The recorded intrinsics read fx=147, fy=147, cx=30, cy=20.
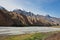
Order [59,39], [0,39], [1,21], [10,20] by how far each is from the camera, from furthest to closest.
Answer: [10,20]
[1,21]
[59,39]
[0,39]

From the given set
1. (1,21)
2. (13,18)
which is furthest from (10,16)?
(1,21)

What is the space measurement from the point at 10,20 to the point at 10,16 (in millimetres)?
4178

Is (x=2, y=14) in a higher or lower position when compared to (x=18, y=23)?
higher

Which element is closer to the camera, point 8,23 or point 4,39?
point 4,39

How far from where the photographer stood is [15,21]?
100 m

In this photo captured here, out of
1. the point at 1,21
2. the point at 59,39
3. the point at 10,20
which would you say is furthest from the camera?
the point at 10,20

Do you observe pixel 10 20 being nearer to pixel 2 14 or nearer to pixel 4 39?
pixel 2 14

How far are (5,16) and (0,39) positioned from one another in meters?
76.5

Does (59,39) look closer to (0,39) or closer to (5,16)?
(0,39)

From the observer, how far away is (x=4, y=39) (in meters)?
22.4

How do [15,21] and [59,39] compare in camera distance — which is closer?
[59,39]

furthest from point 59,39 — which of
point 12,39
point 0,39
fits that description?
point 0,39

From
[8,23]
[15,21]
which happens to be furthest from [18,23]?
[8,23]

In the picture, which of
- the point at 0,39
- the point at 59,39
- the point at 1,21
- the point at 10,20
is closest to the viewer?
the point at 0,39
